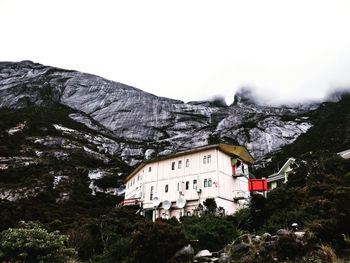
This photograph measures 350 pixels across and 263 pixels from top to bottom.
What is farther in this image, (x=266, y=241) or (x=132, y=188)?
(x=132, y=188)

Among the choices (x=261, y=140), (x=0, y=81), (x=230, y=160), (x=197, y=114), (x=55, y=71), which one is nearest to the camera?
(x=230, y=160)

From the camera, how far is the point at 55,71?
142250 millimetres

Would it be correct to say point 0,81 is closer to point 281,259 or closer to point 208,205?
point 208,205

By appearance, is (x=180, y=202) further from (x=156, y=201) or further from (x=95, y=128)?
(x=95, y=128)

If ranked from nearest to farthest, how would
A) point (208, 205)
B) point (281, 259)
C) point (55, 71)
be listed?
point (281, 259) → point (208, 205) → point (55, 71)

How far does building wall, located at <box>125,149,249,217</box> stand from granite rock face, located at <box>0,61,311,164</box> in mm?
37581

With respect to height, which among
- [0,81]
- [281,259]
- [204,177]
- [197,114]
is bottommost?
[281,259]

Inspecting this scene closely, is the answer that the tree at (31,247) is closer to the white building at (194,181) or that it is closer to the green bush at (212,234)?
the green bush at (212,234)

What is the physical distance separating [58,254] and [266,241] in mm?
8868

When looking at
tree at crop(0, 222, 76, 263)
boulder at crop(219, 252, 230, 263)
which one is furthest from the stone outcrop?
tree at crop(0, 222, 76, 263)

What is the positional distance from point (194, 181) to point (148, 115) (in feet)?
242

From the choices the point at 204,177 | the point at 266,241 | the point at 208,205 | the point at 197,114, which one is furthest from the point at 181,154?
the point at 197,114

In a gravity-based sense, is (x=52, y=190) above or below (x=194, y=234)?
above

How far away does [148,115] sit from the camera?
113 m
